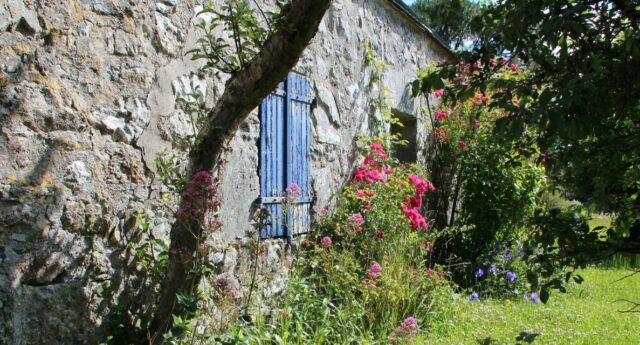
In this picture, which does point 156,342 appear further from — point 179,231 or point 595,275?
point 595,275

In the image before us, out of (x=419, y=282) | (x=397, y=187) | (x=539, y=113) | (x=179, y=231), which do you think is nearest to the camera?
(x=539, y=113)

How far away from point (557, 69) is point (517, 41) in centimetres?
15

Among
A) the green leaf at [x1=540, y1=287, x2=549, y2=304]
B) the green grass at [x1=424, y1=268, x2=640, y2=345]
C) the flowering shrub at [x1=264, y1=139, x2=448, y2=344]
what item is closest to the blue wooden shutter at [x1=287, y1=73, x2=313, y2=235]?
the flowering shrub at [x1=264, y1=139, x2=448, y2=344]

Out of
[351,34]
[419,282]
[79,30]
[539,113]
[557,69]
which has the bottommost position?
[419,282]

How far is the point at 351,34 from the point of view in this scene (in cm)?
498

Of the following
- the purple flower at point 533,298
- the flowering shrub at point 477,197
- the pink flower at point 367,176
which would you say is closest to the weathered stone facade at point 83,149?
the pink flower at point 367,176

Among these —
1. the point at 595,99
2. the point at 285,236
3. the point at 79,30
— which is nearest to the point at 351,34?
the point at 285,236

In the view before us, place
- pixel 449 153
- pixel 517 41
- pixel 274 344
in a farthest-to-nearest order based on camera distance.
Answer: pixel 449 153, pixel 274 344, pixel 517 41

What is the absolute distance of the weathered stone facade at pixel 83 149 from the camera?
217 cm

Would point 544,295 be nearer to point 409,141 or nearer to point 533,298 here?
point 533,298

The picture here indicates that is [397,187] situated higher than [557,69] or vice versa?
[397,187]

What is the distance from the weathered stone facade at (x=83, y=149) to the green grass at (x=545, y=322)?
1.65 m

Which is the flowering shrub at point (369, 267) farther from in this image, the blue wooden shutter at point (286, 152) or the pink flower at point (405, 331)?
the blue wooden shutter at point (286, 152)

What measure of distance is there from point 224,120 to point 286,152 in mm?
1573
